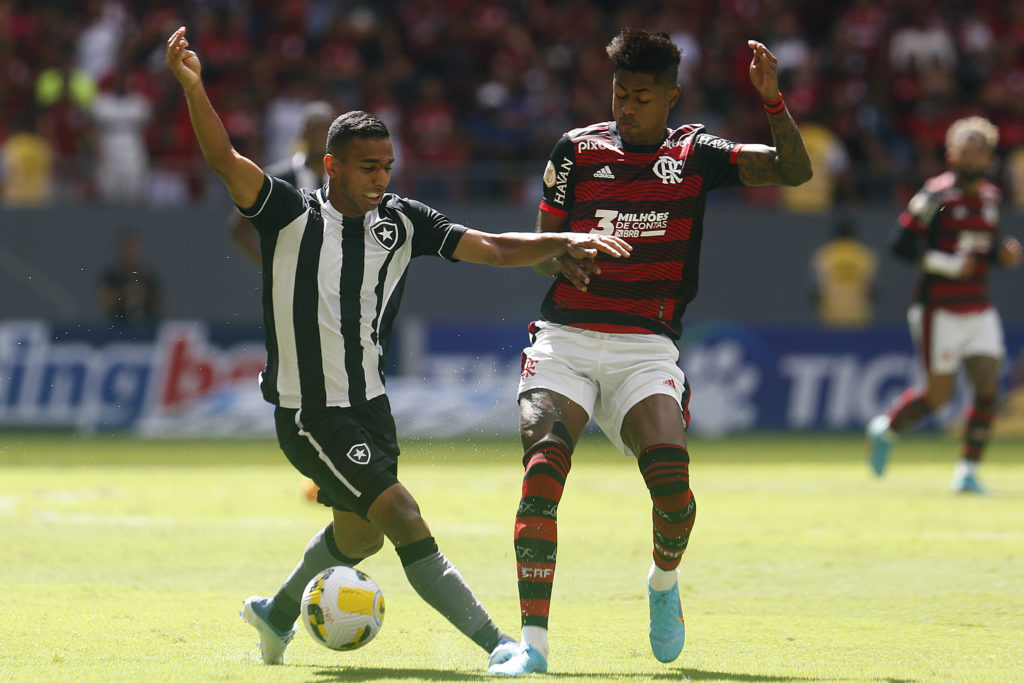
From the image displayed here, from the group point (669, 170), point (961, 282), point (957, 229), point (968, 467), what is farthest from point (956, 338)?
point (669, 170)

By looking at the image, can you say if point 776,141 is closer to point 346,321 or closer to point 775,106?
point 775,106

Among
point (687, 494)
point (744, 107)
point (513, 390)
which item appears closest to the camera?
point (687, 494)

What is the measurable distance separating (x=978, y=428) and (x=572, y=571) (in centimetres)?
497

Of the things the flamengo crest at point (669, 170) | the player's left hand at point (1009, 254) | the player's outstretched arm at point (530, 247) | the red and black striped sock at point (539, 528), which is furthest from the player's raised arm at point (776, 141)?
the player's left hand at point (1009, 254)

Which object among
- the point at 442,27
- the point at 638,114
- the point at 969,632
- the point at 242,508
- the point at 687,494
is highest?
the point at 442,27

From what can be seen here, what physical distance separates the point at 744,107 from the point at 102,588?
47.2 feet

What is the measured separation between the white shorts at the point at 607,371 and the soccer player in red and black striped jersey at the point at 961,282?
6.13m

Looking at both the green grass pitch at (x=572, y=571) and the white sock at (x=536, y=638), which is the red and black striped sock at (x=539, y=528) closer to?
the white sock at (x=536, y=638)

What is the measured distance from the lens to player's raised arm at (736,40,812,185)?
5.62 meters

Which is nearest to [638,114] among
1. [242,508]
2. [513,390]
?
[242,508]

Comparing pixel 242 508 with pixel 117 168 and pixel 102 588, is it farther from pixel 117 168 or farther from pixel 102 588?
pixel 117 168

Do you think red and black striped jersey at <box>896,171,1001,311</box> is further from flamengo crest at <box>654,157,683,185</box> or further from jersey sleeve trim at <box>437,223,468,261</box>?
jersey sleeve trim at <box>437,223,468,261</box>

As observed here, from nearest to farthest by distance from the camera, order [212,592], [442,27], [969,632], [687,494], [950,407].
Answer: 1. [687,494]
2. [969,632]
3. [212,592]
4. [950,407]
5. [442,27]

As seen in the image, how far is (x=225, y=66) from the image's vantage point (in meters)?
19.9
